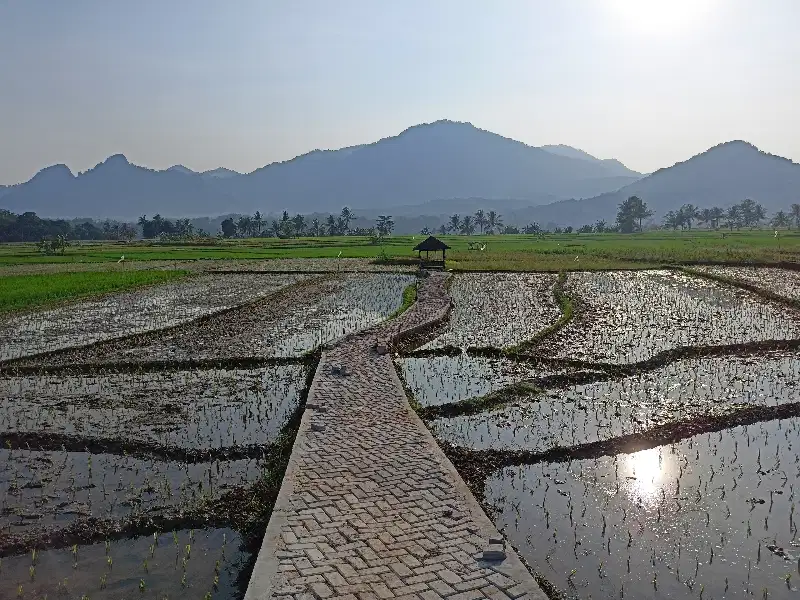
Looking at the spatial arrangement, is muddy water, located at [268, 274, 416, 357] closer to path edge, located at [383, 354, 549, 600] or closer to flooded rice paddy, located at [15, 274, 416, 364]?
flooded rice paddy, located at [15, 274, 416, 364]

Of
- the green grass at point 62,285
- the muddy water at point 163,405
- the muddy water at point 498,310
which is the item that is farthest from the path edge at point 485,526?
the green grass at point 62,285

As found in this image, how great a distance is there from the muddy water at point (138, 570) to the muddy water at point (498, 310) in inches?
364

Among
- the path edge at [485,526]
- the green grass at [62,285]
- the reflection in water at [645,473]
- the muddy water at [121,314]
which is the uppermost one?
the green grass at [62,285]

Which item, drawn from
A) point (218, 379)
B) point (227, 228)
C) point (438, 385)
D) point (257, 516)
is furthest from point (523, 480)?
point (227, 228)

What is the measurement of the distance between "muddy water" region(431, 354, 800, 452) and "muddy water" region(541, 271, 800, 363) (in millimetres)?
1634

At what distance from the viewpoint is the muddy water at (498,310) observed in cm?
1566

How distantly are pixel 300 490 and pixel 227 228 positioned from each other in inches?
3728

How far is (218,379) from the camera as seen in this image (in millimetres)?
12070

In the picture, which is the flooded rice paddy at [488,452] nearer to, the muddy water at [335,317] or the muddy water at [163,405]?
the muddy water at [163,405]

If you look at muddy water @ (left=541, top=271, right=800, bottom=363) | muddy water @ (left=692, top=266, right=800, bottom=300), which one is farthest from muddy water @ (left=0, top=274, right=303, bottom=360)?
muddy water @ (left=692, top=266, right=800, bottom=300)

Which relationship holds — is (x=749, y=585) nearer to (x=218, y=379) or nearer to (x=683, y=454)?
(x=683, y=454)

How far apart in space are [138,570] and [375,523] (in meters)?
2.24

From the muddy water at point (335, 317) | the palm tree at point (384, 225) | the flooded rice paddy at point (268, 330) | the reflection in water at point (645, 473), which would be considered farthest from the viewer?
the palm tree at point (384, 225)

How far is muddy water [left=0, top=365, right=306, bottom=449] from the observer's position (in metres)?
9.13
